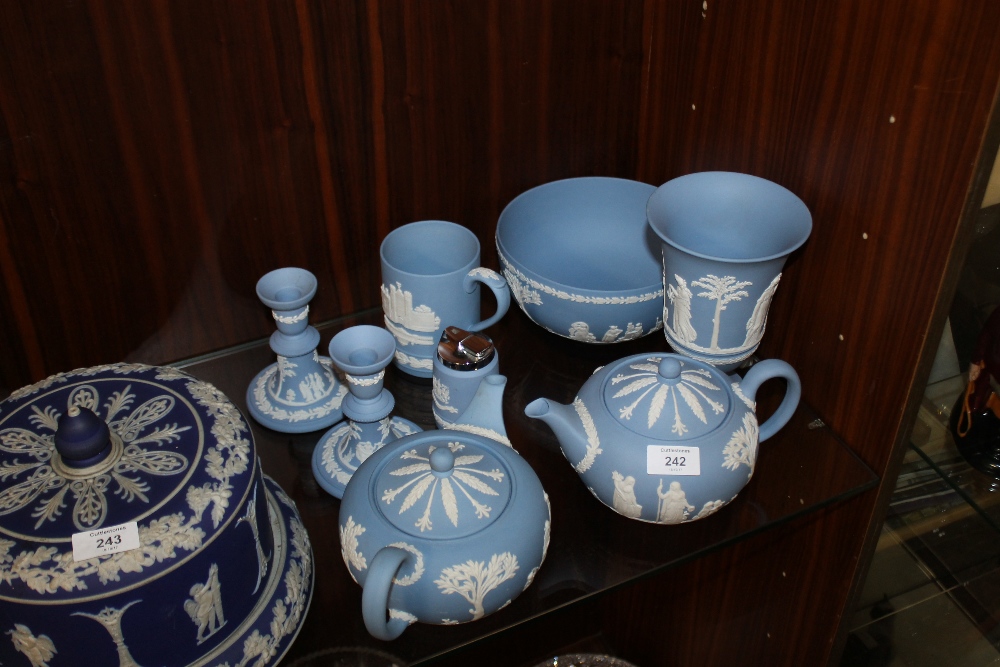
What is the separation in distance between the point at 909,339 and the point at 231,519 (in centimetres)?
66

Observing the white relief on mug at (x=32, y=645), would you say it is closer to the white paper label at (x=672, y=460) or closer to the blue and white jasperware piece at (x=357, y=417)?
the blue and white jasperware piece at (x=357, y=417)

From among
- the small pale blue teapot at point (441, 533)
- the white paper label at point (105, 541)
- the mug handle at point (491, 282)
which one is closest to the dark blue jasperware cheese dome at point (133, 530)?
the white paper label at point (105, 541)

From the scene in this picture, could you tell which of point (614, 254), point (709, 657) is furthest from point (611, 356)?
point (709, 657)

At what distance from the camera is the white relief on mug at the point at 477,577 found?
0.80 metres

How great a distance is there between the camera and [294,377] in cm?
107

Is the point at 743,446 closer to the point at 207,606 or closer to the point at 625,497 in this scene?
the point at 625,497

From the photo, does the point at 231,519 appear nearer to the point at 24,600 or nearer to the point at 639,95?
the point at 24,600

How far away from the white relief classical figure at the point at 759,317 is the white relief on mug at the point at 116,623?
67cm

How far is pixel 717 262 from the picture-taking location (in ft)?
3.03

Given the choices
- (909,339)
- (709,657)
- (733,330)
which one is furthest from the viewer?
(709,657)

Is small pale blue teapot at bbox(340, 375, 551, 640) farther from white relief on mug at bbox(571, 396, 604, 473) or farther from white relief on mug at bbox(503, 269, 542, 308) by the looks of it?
white relief on mug at bbox(503, 269, 542, 308)

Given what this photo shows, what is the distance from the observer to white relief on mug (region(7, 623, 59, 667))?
0.73 meters

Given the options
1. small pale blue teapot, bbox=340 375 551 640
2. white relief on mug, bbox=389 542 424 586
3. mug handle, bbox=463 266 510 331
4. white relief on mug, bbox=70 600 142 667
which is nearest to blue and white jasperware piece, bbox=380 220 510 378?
mug handle, bbox=463 266 510 331

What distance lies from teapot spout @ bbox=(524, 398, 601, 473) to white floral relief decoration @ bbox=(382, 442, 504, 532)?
0.09 m
